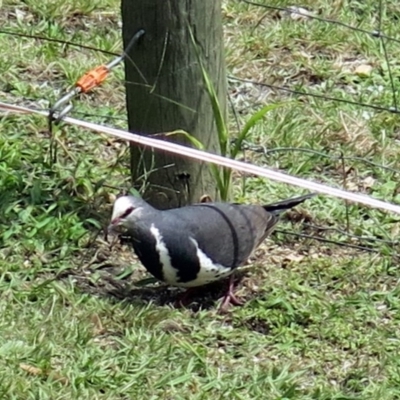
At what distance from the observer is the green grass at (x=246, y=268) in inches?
158

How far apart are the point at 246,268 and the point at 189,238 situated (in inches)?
16.3

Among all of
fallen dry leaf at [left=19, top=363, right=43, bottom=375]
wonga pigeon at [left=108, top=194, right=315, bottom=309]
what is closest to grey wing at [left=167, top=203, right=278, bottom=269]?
wonga pigeon at [left=108, top=194, right=315, bottom=309]

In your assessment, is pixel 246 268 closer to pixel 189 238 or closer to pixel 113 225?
pixel 189 238

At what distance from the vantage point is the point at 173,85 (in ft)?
14.8

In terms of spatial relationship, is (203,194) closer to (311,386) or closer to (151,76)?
(151,76)

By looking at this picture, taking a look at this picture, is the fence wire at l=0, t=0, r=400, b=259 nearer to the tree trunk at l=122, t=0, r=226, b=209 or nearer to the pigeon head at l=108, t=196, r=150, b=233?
the tree trunk at l=122, t=0, r=226, b=209

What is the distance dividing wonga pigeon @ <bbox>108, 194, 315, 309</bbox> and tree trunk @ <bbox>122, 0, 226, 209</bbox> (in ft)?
0.74

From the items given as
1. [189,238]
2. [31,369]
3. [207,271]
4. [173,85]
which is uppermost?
[173,85]

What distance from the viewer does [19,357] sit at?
3984 millimetres

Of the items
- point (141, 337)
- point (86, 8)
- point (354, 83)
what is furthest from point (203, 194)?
point (86, 8)

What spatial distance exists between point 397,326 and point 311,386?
0.52 m

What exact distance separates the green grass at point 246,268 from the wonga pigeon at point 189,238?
16cm

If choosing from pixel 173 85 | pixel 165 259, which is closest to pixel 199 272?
pixel 165 259

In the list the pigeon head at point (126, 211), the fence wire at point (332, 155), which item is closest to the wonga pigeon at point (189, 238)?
the pigeon head at point (126, 211)
